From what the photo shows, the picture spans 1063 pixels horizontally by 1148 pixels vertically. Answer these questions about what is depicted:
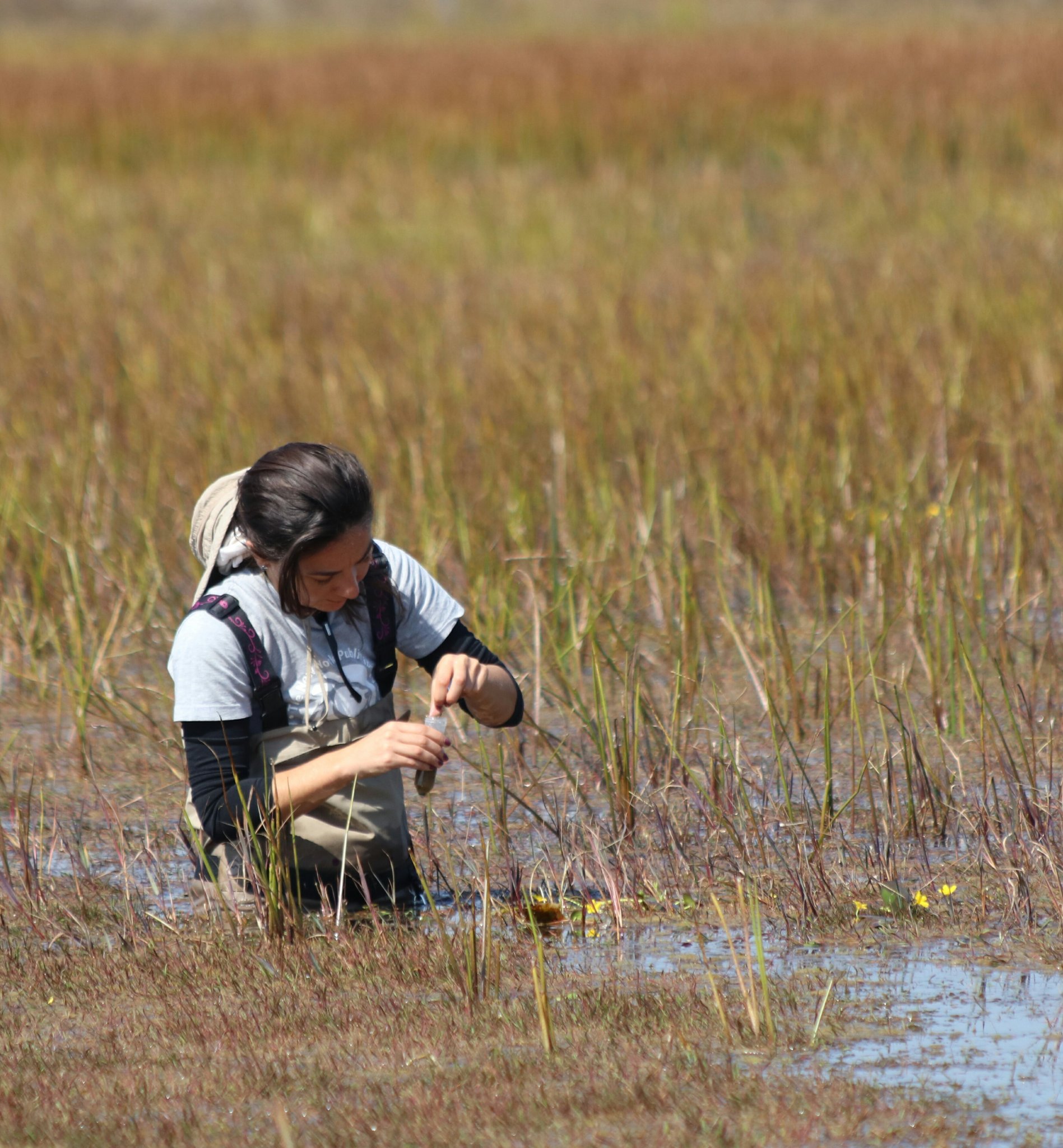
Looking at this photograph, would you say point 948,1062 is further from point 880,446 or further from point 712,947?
point 880,446

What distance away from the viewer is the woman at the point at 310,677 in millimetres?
3074

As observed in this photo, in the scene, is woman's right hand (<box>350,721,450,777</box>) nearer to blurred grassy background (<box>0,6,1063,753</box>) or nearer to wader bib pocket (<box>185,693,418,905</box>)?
wader bib pocket (<box>185,693,418,905</box>)

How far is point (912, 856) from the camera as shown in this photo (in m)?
3.60

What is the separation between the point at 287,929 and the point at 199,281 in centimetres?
686

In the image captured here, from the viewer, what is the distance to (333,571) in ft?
10.3

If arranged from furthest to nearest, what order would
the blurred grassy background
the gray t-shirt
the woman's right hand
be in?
the blurred grassy background, the gray t-shirt, the woman's right hand

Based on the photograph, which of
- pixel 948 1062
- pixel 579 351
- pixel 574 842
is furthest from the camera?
pixel 579 351

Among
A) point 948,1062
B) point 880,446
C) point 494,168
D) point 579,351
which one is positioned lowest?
point 948,1062

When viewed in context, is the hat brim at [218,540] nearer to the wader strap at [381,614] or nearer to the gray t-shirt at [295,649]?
the gray t-shirt at [295,649]

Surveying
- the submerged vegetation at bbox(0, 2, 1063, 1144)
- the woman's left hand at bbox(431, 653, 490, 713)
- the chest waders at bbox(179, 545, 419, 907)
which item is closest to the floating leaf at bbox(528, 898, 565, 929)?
the submerged vegetation at bbox(0, 2, 1063, 1144)

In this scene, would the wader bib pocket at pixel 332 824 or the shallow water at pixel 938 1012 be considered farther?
the wader bib pocket at pixel 332 824

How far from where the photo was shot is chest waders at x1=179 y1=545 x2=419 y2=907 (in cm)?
332

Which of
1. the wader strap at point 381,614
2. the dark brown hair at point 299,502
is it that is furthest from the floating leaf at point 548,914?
the dark brown hair at point 299,502

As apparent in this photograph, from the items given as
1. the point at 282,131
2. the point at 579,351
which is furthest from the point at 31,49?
the point at 579,351
